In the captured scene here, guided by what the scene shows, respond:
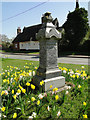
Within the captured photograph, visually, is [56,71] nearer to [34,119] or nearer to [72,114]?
[72,114]

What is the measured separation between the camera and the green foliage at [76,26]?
1981 centimetres

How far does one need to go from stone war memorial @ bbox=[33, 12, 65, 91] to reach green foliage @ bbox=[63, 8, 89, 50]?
57.3ft

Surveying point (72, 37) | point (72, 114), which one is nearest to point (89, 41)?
point (72, 37)

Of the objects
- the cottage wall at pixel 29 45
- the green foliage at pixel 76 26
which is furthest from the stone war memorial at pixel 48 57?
the cottage wall at pixel 29 45

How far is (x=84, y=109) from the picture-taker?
279 centimetres

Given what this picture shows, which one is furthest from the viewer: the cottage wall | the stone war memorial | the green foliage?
the cottage wall

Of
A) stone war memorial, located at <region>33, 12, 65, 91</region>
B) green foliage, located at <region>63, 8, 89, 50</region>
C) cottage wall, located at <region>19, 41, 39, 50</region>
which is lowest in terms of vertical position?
stone war memorial, located at <region>33, 12, 65, 91</region>

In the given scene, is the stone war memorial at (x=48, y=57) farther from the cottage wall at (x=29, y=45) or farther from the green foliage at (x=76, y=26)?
the cottage wall at (x=29, y=45)

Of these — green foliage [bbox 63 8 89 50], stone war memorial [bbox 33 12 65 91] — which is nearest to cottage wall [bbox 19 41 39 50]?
green foliage [bbox 63 8 89 50]

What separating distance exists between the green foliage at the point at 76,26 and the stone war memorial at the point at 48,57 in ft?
57.3

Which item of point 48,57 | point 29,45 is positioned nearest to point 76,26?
point 29,45

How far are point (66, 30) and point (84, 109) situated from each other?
64.3ft

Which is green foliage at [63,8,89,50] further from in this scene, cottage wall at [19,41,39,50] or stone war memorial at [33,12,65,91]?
stone war memorial at [33,12,65,91]

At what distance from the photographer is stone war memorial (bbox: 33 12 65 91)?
12.4 feet
